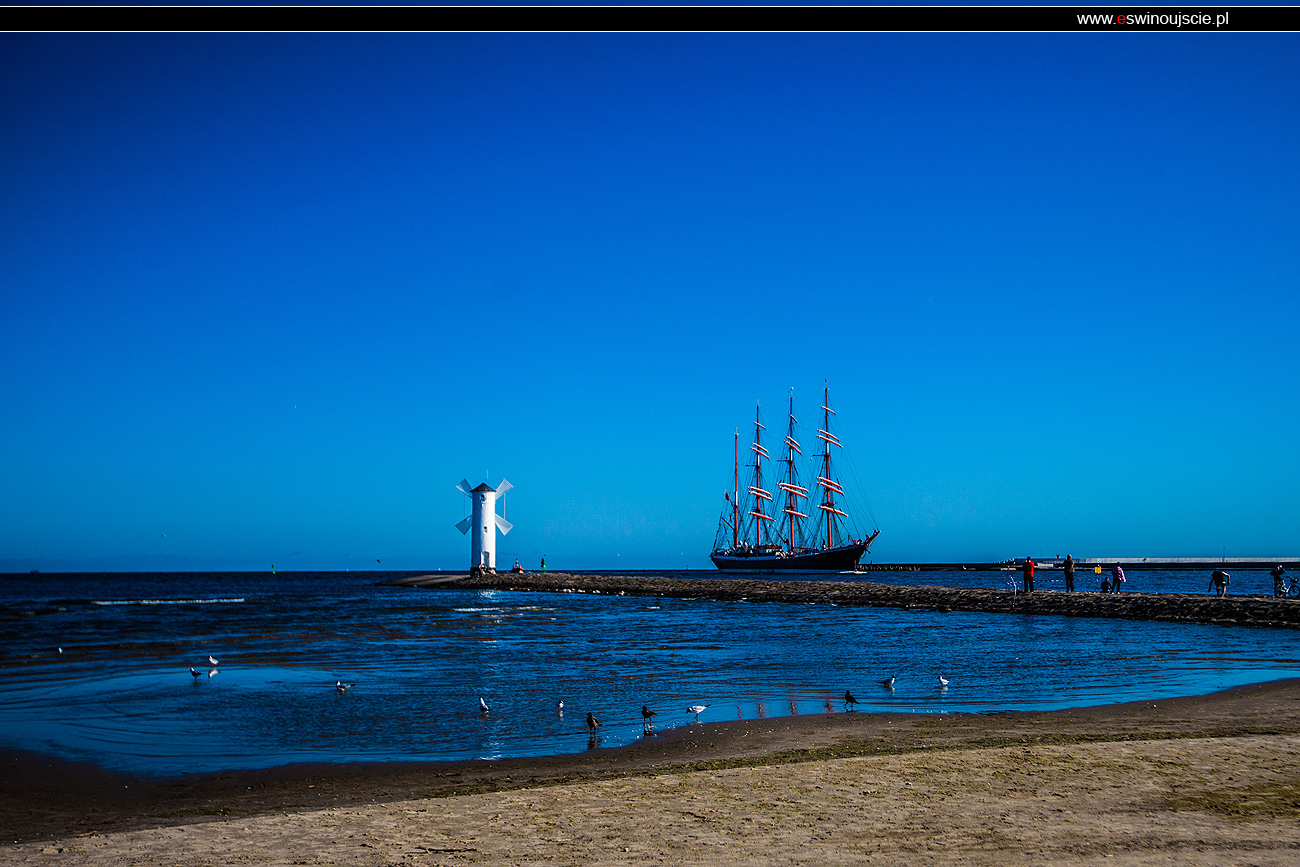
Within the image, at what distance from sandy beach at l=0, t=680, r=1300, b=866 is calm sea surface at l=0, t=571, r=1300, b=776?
1.36m

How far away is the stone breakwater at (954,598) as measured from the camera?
103 feet

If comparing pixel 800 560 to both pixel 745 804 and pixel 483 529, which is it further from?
pixel 745 804

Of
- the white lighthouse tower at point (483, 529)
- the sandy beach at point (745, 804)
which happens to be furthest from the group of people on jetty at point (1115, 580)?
the white lighthouse tower at point (483, 529)

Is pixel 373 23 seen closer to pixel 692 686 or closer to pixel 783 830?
pixel 783 830

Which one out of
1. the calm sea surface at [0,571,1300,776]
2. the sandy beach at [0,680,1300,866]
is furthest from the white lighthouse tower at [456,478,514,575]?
the sandy beach at [0,680,1300,866]

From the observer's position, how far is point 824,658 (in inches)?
893

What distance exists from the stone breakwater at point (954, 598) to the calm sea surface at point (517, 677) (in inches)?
79.3

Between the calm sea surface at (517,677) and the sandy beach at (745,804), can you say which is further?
the calm sea surface at (517,677)

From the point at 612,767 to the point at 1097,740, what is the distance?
582 centimetres

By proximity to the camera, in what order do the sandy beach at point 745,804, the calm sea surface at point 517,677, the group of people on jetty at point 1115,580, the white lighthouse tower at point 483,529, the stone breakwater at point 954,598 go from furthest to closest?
the white lighthouse tower at point 483,529 < the group of people on jetty at point 1115,580 < the stone breakwater at point 954,598 < the calm sea surface at point 517,677 < the sandy beach at point 745,804

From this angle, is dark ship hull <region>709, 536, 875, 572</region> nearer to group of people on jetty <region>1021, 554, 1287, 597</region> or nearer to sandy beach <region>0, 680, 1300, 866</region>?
group of people on jetty <region>1021, 554, 1287, 597</region>

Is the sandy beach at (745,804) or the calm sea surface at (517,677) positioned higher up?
the sandy beach at (745,804)

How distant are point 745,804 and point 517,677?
40.5 feet

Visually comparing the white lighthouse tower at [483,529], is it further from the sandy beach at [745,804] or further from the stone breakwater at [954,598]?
the sandy beach at [745,804]
